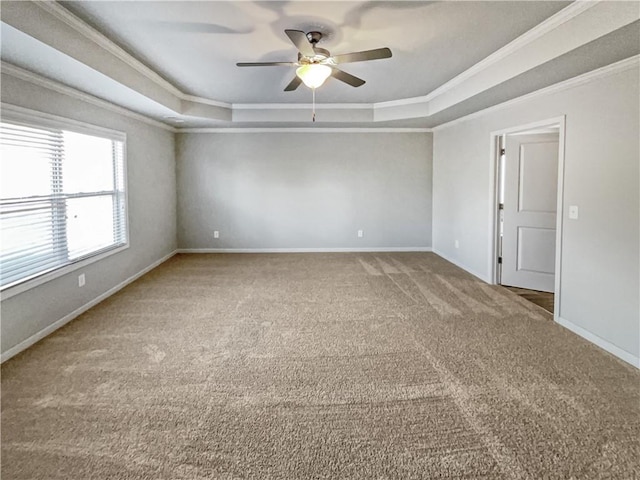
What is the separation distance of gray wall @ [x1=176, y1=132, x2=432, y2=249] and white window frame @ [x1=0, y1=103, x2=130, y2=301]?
225 cm

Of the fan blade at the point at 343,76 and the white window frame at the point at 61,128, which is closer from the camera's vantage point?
the white window frame at the point at 61,128

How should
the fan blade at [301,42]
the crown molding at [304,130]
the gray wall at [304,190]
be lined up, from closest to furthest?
the fan blade at [301,42] → the crown molding at [304,130] → the gray wall at [304,190]

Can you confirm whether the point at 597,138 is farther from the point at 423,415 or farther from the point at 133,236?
the point at 133,236

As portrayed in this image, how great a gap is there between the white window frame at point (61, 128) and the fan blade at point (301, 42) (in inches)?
88.0

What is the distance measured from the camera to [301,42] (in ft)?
9.32

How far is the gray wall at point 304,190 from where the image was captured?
7.34 metres

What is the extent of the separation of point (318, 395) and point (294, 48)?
9.78 ft

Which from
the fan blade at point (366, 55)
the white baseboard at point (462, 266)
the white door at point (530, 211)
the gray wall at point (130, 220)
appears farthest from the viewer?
the white baseboard at point (462, 266)

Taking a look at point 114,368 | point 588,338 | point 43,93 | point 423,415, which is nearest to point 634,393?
point 588,338

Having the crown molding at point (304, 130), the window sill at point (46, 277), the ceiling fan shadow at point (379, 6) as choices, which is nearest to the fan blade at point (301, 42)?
the ceiling fan shadow at point (379, 6)

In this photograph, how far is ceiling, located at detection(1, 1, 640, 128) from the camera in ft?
8.99

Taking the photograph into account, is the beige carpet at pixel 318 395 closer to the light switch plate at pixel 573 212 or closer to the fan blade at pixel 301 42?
the light switch plate at pixel 573 212

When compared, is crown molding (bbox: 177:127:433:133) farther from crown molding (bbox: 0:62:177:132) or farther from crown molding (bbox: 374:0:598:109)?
crown molding (bbox: 374:0:598:109)

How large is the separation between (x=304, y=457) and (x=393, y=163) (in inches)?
243
